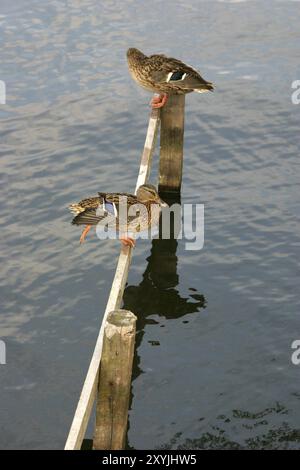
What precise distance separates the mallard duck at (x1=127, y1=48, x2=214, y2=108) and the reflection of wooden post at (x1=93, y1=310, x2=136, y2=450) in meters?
5.92

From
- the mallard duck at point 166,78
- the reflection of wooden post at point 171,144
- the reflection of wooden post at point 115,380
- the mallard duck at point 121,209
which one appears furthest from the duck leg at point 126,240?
the reflection of wooden post at point 171,144

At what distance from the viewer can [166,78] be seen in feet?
44.7

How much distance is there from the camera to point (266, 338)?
37.6 ft

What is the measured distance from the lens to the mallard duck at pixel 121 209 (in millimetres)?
10766

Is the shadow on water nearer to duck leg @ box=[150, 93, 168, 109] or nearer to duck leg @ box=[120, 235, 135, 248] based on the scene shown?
duck leg @ box=[120, 235, 135, 248]

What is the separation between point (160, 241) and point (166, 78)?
224cm

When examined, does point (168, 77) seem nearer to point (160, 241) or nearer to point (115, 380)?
point (160, 241)

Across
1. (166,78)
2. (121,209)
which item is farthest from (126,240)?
(166,78)

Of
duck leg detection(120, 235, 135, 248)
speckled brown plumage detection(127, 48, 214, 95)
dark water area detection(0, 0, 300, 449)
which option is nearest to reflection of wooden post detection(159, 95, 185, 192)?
speckled brown plumage detection(127, 48, 214, 95)

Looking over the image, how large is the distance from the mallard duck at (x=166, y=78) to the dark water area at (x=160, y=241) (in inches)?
64.0

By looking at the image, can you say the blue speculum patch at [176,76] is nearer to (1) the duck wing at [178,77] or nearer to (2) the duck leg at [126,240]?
(1) the duck wing at [178,77]

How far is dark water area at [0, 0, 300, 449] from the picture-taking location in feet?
34.4

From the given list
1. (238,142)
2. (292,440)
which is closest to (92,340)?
(292,440)

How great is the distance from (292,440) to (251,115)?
817 cm
